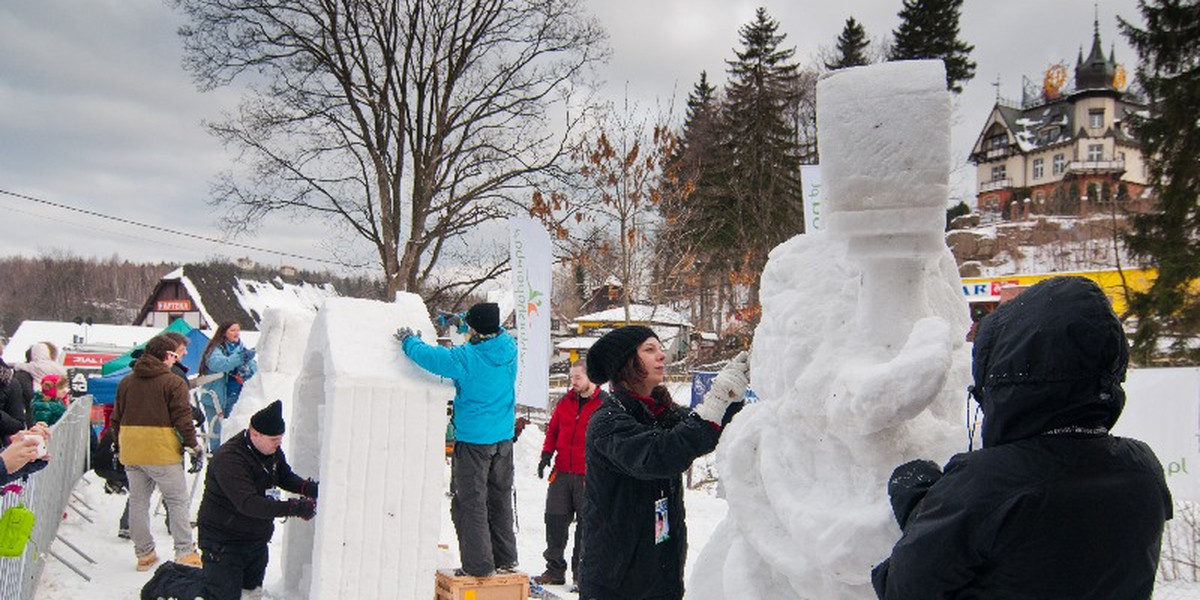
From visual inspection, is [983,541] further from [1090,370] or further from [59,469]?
[59,469]

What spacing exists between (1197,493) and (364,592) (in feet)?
18.7

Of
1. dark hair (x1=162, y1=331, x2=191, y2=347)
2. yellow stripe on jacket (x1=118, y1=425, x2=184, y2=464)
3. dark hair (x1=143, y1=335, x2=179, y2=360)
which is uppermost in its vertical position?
dark hair (x1=162, y1=331, x2=191, y2=347)

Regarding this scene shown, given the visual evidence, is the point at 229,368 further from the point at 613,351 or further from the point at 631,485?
the point at 631,485

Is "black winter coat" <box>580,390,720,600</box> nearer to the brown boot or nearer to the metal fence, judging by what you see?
the metal fence

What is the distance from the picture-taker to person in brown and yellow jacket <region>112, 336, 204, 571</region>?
5.51 m

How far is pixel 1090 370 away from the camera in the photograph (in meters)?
1.41

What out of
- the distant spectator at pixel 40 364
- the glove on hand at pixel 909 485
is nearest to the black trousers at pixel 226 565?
the glove on hand at pixel 909 485

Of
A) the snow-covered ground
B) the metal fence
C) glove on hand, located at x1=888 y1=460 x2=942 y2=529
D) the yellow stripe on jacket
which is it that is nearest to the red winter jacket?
the snow-covered ground

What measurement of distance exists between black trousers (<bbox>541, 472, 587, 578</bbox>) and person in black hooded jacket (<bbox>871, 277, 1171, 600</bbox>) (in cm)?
466

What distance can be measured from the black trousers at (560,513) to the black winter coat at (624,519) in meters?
2.92

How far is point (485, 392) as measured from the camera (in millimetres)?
4922

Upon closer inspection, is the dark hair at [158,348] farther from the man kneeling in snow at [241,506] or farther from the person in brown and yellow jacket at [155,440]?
the man kneeling in snow at [241,506]

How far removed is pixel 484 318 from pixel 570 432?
5.32 ft

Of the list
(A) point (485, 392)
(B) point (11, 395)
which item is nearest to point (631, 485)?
(A) point (485, 392)
